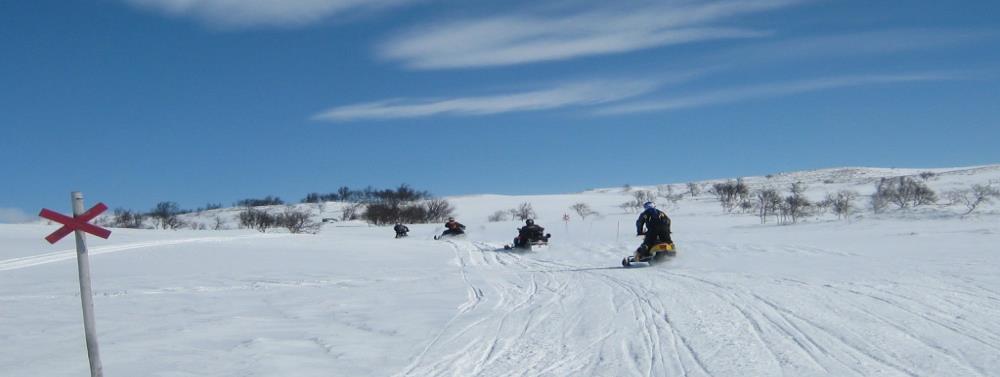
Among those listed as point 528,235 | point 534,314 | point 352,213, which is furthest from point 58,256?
point 352,213

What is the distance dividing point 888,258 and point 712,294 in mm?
6301

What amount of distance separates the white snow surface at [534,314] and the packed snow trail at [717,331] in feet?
0.09

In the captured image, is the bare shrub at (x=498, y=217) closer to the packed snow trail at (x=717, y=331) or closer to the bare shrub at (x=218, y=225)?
the bare shrub at (x=218, y=225)

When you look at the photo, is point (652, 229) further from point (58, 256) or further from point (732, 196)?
point (732, 196)

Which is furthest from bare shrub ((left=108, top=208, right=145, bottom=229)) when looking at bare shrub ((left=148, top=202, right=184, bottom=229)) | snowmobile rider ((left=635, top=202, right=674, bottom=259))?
snowmobile rider ((left=635, top=202, right=674, bottom=259))

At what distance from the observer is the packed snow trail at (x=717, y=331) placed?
6.95 meters

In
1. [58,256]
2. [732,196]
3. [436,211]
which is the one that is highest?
[58,256]

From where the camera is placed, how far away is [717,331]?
866cm

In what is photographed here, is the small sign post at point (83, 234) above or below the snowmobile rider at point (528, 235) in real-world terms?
above

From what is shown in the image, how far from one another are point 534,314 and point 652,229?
27.1 ft

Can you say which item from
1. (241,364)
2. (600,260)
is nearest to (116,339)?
(241,364)

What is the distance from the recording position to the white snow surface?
24.0 ft

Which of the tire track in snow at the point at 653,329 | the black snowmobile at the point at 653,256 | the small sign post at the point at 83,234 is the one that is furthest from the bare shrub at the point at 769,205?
the small sign post at the point at 83,234

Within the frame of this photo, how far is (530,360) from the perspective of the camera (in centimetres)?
751
